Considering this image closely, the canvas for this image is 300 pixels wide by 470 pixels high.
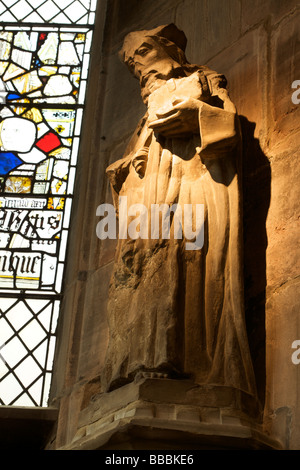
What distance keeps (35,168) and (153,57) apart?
1.88 meters

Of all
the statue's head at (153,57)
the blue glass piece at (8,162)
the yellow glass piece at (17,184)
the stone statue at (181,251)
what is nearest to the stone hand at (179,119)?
the stone statue at (181,251)

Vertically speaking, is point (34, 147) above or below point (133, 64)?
above

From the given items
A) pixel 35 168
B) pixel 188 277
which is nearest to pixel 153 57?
pixel 188 277

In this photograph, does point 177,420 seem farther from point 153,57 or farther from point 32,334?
point 32,334

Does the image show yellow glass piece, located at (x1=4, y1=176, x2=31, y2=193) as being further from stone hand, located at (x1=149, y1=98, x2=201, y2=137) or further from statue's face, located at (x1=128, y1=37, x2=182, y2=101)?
stone hand, located at (x1=149, y1=98, x2=201, y2=137)

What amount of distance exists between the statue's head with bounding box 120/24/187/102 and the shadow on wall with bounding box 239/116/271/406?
0.52 m

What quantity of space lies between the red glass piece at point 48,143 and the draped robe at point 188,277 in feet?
6.49

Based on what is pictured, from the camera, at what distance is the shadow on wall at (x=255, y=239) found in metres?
4.30

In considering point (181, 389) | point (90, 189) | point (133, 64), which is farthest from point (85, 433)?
point (90, 189)

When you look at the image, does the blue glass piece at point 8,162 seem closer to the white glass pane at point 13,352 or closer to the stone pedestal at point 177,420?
the white glass pane at point 13,352

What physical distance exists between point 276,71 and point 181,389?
2007mm

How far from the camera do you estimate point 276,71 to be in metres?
5.13

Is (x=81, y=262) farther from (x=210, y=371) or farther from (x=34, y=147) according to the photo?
(x=210, y=371)

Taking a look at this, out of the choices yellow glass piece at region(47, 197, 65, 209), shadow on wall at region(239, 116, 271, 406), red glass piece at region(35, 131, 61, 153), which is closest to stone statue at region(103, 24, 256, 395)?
shadow on wall at region(239, 116, 271, 406)
